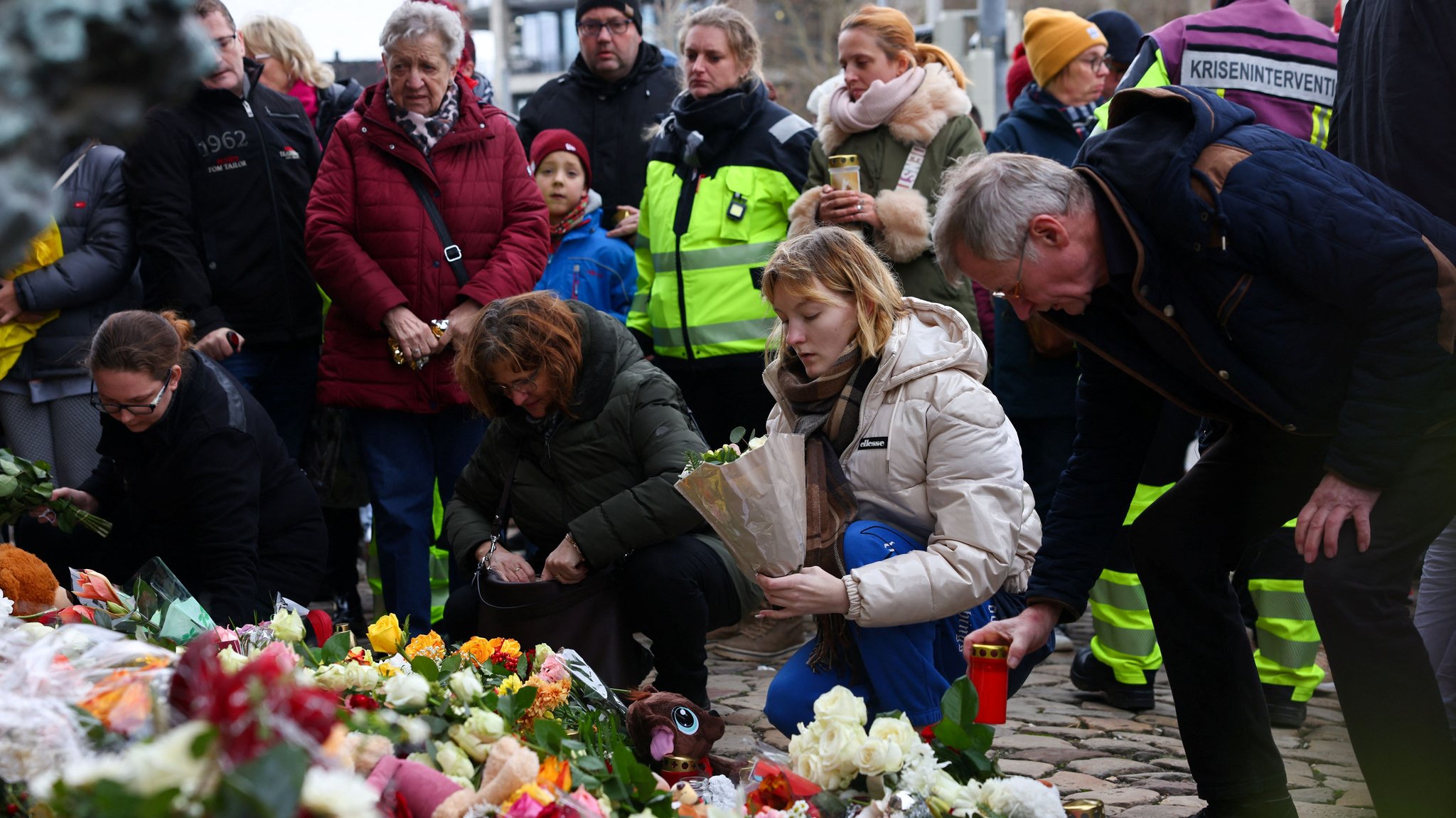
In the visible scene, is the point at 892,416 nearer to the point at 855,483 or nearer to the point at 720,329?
the point at 855,483

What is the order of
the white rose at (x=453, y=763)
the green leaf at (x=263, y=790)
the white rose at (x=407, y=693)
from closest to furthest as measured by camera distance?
the green leaf at (x=263, y=790), the white rose at (x=453, y=763), the white rose at (x=407, y=693)

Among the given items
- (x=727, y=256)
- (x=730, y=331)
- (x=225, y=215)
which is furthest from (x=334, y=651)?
(x=225, y=215)

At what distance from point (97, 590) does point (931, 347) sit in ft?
6.61

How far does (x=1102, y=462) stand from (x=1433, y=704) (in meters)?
0.84

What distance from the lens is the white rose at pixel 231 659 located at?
224cm

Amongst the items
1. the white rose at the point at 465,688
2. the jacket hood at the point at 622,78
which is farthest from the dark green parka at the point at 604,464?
the jacket hood at the point at 622,78

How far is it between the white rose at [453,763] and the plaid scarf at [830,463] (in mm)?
1126

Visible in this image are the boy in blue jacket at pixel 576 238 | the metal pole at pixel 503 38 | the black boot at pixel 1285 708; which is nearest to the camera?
the black boot at pixel 1285 708

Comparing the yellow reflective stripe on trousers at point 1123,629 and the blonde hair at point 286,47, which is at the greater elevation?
the blonde hair at point 286,47

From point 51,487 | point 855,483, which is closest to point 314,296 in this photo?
point 51,487

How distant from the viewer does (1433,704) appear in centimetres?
262

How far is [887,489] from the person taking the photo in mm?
3283

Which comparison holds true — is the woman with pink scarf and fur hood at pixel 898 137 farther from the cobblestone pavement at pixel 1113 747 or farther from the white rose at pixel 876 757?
the white rose at pixel 876 757

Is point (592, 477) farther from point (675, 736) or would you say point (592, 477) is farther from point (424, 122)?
point (424, 122)
